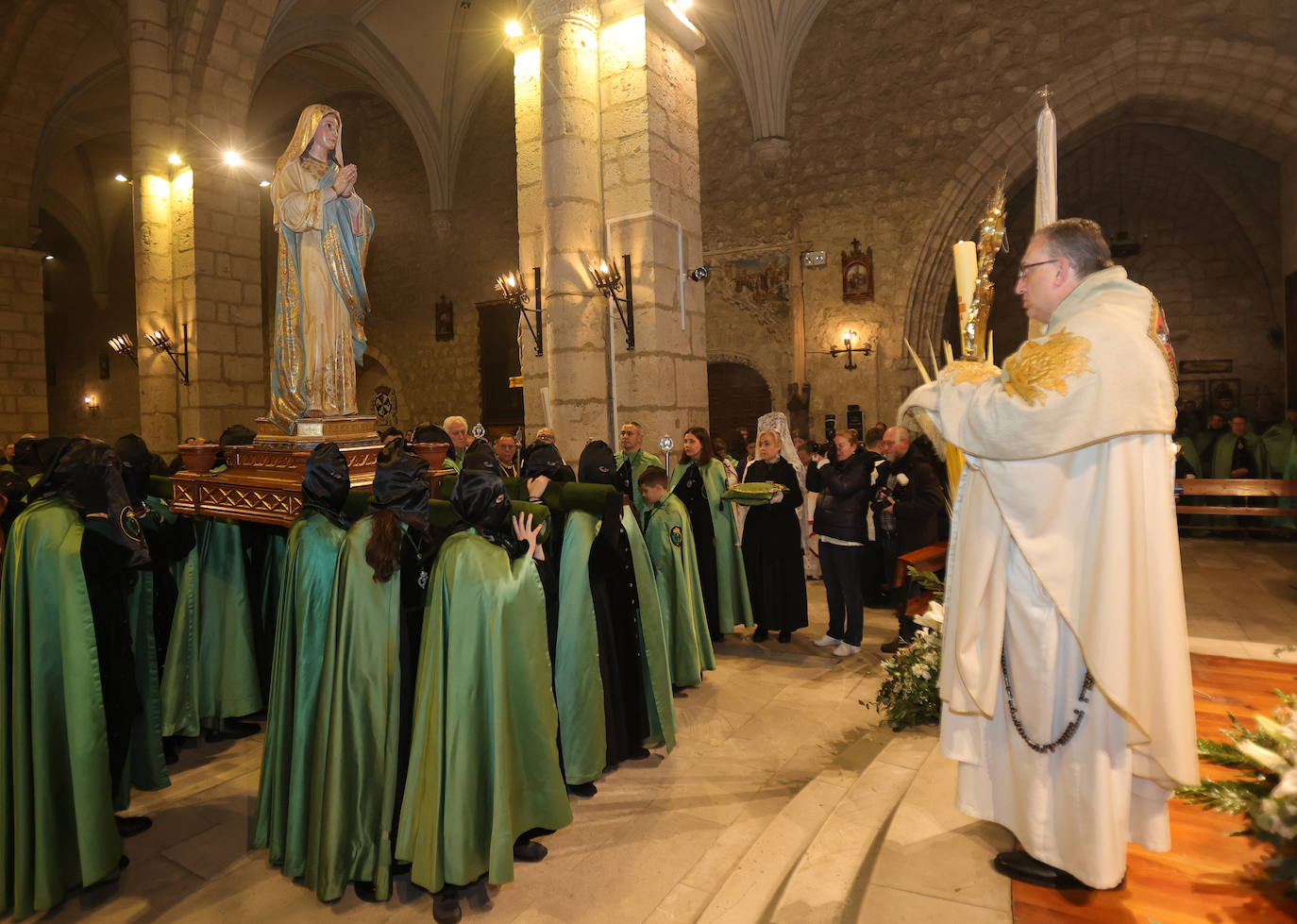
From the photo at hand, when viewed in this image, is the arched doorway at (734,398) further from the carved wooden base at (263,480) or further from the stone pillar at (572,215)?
the carved wooden base at (263,480)

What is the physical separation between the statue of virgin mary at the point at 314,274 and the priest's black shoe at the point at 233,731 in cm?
180

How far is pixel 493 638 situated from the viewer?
246 centimetres

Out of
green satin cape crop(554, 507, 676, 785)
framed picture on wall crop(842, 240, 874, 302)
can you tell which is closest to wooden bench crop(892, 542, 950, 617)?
green satin cape crop(554, 507, 676, 785)

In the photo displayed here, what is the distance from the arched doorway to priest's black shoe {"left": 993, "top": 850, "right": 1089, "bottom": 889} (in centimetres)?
1072

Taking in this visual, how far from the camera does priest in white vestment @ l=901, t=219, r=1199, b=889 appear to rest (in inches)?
68.6

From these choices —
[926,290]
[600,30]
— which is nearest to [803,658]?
[600,30]

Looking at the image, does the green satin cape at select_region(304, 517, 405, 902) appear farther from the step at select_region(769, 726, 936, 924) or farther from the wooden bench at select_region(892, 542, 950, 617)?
the wooden bench at select_region(892, 542, 950, 617)

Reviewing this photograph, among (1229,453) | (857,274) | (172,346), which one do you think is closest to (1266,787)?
(1229,453)

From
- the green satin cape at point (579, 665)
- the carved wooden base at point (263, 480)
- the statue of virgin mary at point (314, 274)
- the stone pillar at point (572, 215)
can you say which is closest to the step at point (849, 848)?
the green satin cape at point (579, 665)

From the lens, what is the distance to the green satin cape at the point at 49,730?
99.3 inches

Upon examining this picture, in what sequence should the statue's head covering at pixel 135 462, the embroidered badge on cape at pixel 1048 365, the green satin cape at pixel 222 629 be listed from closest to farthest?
1. the embroidered badge on cape at pixel 1048 365
2. the statue's head covering at pixel 135 462
3. the green satin cape at pixel 222 629

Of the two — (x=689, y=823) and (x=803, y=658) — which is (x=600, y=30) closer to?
(x=803, y=658)

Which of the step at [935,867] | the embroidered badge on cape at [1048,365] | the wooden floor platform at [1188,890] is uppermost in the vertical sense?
the embroidered badge on cape at [1048,365]

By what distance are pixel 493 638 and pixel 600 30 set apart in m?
5.70
